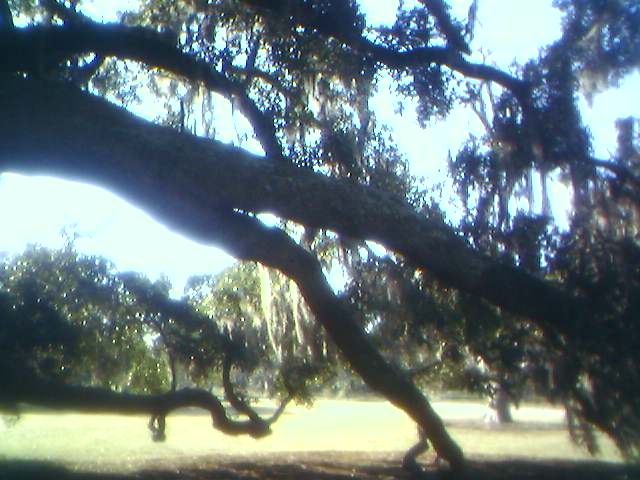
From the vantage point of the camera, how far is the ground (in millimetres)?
12258

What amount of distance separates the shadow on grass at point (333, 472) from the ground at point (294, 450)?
0.02 metres

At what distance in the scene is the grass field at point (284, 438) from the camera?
13.6m

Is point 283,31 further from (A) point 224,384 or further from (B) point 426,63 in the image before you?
(A) point 224,384

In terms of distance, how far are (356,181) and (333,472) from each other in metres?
4.80

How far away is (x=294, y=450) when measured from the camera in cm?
1658

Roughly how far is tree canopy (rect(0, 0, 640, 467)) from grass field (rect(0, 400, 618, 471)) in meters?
1.60

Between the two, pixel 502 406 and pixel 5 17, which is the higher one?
pixel 5 17

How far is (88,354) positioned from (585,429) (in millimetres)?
7779

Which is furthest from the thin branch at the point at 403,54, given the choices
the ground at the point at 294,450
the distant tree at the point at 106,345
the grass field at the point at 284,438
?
the grass field at the point at 284,438

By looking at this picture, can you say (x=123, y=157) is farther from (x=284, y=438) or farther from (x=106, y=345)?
(x=284, y=438)

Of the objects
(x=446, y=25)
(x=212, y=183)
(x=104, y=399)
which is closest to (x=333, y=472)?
(x=104, y=399)

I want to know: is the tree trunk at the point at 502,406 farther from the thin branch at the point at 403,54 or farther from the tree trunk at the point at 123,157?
the tree trunk at the point at 123,157

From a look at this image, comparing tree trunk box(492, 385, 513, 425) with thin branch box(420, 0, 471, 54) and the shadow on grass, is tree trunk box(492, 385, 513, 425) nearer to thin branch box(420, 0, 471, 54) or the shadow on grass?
the shadow on grass

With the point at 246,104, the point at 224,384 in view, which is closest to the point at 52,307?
the point at 224,384
